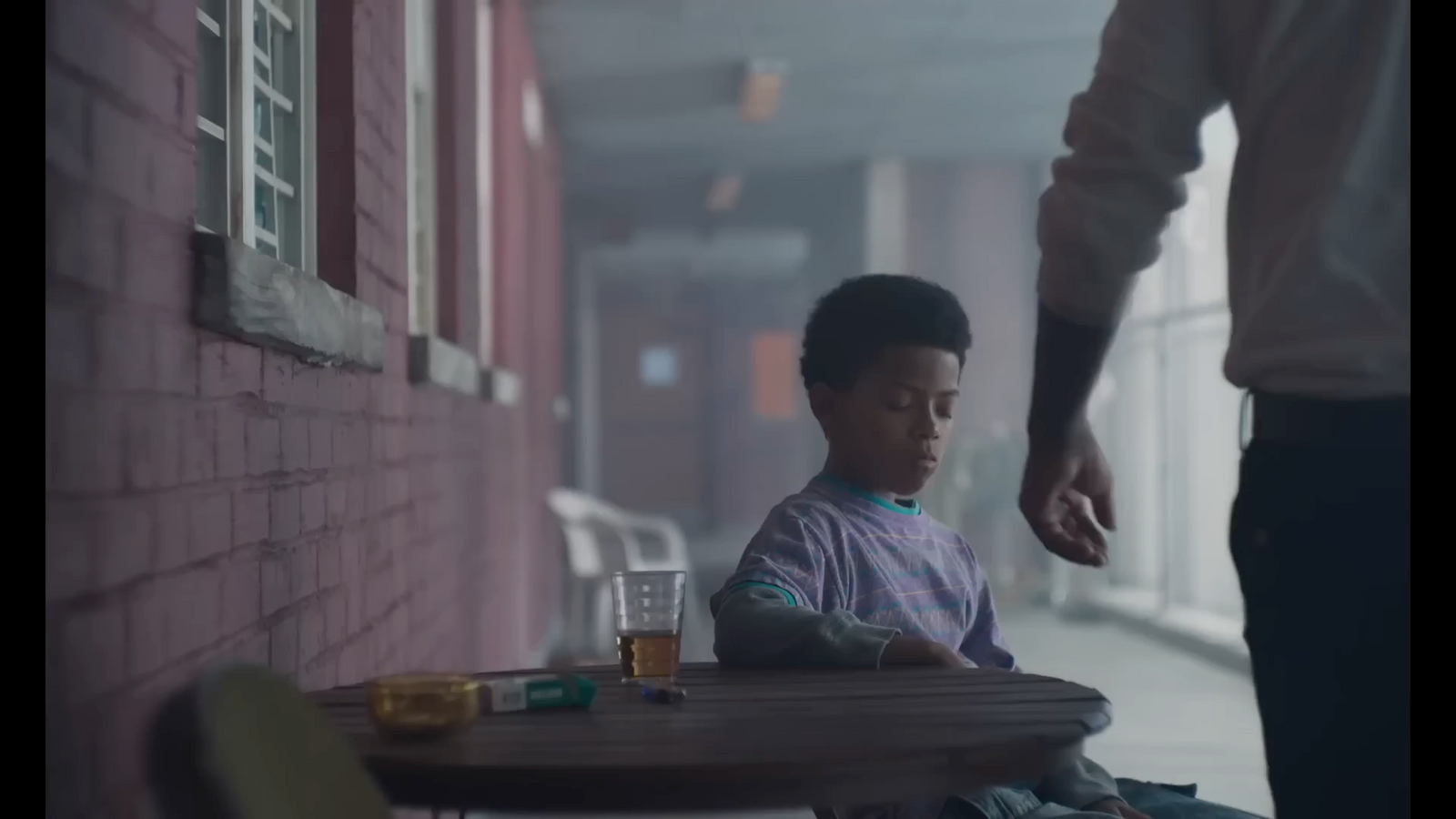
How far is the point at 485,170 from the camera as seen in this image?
441cm

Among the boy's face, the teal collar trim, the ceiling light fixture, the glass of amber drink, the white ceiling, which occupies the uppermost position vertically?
the white ceiling

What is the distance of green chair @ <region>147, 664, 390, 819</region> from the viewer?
69cm

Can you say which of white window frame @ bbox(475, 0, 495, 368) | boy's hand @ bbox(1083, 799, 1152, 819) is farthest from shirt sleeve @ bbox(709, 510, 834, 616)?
white window frame @ bbox(475, 0, 495, 368)

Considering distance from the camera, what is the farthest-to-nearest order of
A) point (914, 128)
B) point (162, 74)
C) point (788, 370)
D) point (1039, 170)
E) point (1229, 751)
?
point (788, 370), point (1039, 170), point (914, 128), point (1229, 751), point (162, 74)

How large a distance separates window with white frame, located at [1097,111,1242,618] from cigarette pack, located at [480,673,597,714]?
19.7ft

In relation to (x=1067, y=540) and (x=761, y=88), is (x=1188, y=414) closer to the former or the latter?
(x=761, y=88)

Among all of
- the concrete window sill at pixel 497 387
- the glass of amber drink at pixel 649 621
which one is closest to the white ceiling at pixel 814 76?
the concrete window sill at pixel 497 387

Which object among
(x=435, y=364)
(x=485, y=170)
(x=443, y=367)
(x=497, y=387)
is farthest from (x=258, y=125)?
(x=485, y=170)

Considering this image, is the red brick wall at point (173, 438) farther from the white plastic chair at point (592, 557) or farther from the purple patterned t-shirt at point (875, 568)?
the white plastic chair at point (592, 557)

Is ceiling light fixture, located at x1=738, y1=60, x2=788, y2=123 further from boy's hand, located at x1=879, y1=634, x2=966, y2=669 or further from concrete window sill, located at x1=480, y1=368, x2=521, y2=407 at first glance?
boy's hand, located at x1=879, y1=634, x2=966, y2=669

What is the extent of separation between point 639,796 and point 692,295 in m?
19.6
